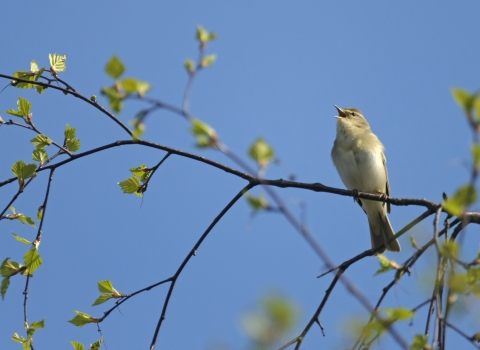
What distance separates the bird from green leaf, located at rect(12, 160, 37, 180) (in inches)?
207

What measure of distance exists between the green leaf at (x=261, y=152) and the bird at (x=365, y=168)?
6.17 metres

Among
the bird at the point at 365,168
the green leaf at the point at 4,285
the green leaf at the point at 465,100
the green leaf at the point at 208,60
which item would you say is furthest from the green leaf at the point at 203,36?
the bird at the point at 365,168

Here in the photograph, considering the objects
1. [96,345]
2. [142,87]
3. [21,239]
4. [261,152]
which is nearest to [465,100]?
[261,152]

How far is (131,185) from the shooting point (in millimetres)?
4734

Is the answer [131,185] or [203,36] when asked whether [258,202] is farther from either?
[131,185]

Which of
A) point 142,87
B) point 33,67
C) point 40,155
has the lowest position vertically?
point 142,87

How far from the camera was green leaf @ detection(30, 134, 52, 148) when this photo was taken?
450cm

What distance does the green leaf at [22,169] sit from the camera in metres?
4.21

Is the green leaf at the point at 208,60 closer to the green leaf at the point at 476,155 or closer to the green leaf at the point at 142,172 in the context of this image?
the green leaf at the point at 476,155

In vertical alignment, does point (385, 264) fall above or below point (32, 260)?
below

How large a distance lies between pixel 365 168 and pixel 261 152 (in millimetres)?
6370

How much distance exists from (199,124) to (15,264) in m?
2.46

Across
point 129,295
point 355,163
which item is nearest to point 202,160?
point 129,295

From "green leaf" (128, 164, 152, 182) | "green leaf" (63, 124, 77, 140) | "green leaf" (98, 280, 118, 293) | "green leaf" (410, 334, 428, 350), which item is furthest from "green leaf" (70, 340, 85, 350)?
"green leaf" (410, 334, 428, 350)
